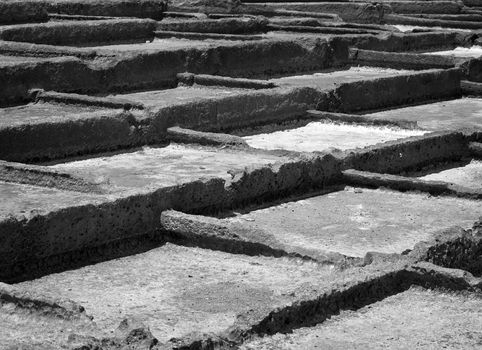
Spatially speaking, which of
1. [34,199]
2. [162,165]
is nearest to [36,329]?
[34,199]

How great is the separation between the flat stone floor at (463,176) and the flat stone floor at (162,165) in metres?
1.48

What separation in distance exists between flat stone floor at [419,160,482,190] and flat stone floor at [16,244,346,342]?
3.19 meters

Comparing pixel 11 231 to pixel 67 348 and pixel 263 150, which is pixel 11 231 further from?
pixel 263 150

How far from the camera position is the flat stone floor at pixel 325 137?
35.2 feet

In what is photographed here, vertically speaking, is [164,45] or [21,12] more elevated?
[21,12]

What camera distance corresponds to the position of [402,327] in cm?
615

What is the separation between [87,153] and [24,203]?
2.43m

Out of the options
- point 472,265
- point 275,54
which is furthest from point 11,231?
point 275,54

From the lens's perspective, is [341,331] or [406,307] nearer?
[341,331]

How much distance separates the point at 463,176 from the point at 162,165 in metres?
2.75

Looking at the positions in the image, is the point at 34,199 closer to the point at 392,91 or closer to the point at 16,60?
the point at 16,60

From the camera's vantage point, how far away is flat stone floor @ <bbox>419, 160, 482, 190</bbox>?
32.8ft

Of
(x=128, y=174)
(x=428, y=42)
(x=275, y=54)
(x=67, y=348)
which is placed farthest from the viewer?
(x=428, y=42)

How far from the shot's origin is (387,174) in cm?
959
